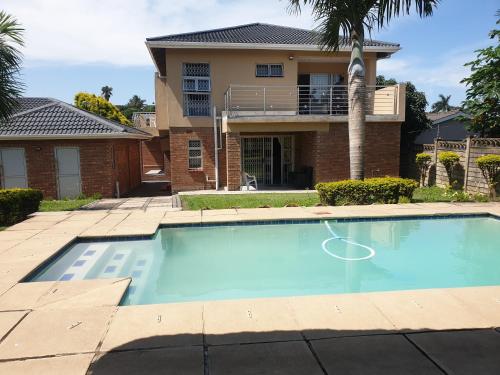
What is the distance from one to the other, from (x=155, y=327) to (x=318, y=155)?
12906 millimetres

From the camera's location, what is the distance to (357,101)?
11.8m

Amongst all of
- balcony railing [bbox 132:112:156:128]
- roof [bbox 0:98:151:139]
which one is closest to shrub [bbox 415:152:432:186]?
roof [bbox 0:98:151:139]

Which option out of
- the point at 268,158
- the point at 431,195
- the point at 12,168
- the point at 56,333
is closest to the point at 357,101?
the point at 431,195

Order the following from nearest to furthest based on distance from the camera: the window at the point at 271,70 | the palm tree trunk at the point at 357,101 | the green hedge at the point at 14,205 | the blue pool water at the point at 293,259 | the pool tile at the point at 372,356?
the pool tile at the point at 372,356 < the blue pool water at the point at 293,259 < the green hedge at the point at 14,205 < the palm tree trunk at the point at 357,101 < the window at the point at 271,70

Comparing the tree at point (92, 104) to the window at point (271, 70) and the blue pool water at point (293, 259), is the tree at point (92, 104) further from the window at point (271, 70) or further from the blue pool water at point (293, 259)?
the blue pool water at point (293, 259)

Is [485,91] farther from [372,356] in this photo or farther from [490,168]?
[372,356]

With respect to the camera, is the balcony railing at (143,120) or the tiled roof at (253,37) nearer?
the tiled roof at (253,37)

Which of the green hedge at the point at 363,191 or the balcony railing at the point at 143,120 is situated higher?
the balcony railing at the point at 143,120

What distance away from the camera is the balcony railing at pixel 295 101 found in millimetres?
16906

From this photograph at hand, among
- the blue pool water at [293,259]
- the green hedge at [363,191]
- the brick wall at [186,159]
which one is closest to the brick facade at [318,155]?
the brick wall at [186,159]

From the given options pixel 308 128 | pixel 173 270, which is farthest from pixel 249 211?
pixel 308 128

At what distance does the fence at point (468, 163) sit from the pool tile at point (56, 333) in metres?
12.6

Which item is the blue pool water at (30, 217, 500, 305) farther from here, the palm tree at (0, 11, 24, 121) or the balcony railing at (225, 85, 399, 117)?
the balcony railing at (225, 85, 399, 117)

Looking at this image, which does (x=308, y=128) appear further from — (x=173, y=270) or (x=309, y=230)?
(x=173, y=270)
